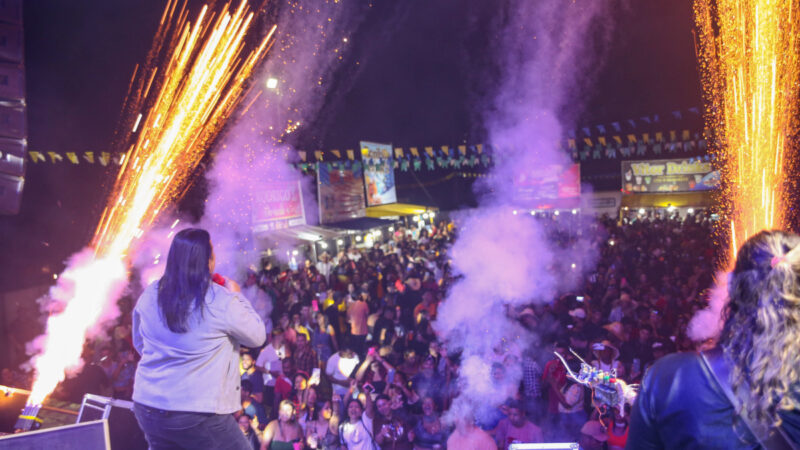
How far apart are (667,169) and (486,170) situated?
9501 millimetres

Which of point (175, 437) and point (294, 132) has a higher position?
point (294, 132)

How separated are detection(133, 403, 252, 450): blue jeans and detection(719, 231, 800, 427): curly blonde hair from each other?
1770mm

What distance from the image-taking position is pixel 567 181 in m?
25.5

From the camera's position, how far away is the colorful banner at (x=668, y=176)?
75.1 ft

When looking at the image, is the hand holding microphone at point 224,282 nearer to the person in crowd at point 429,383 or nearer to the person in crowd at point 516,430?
the person in crowd at point 516,430

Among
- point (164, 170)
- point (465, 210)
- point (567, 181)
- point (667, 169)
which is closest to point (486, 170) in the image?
point (465, 210)

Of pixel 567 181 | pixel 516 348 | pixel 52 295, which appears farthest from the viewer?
pixel 567 181

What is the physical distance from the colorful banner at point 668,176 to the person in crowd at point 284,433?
77.6ft

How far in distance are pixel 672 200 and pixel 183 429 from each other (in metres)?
26.3

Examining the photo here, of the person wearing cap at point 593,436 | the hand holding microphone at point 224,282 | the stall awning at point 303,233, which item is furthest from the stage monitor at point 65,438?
the stall awning at point 303,233

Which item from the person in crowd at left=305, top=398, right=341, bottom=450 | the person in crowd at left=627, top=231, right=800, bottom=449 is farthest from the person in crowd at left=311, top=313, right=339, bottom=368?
the person in crowd at left=627, top=231, right=800, bottom=449

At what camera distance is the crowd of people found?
179 inches

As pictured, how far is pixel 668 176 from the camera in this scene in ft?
77.2

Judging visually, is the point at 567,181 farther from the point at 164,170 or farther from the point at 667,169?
the point at 164,170
